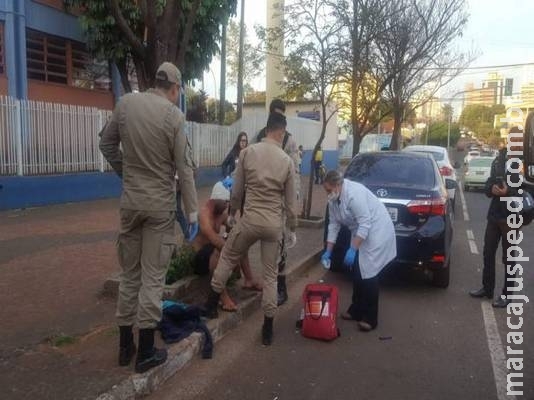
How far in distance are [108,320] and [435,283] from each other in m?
3.92

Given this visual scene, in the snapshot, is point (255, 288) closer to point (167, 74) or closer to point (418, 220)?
point (418, 220)

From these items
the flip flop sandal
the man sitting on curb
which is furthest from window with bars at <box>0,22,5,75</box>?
the flip flop sandal

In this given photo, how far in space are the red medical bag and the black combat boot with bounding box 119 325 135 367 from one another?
5.43 feet

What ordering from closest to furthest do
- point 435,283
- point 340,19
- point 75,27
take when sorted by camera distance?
point 435,283
point 340,19
point 75,27

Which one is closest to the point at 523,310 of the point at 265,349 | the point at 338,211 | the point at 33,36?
the point at 338,211

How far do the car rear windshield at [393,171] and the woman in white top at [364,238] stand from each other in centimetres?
156

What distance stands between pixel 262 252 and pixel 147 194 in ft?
4.34

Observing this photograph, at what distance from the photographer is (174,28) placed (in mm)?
5309

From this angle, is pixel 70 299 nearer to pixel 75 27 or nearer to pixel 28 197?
pixel 28 197

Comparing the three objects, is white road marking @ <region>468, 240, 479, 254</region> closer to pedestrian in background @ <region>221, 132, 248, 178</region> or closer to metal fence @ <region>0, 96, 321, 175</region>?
metal fence @ <region>0, 96, 321, 175</region>

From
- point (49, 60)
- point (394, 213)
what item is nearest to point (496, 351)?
point (394, 213)

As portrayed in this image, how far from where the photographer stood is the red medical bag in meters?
4.55

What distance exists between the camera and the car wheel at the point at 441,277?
6.21 m

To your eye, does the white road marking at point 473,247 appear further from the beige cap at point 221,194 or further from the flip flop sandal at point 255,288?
the beige cap at point 221,194
